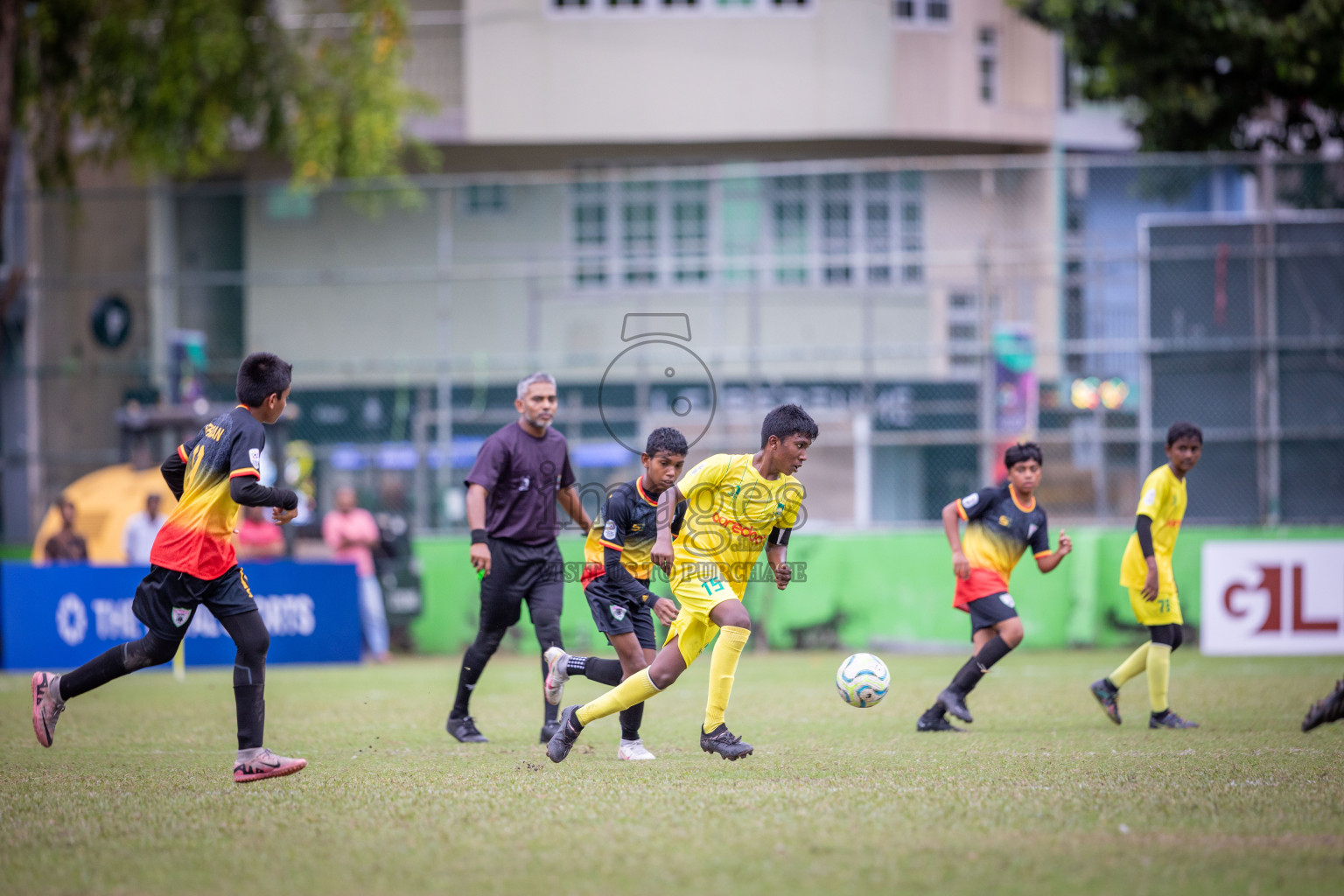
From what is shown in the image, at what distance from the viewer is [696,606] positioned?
7.02 meters

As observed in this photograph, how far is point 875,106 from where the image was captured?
71.9 ft

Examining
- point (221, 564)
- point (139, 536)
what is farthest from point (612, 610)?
point (139, 536)

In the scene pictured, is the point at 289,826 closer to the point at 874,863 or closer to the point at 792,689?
the point at 874,863

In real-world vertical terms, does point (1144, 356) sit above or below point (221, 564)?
above

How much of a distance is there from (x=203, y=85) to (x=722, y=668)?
16.1 metres

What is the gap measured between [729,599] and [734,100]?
16.8 m

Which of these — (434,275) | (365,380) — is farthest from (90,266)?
(434,275)

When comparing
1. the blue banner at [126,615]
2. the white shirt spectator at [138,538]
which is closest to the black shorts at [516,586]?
the blue banner at [126,615]

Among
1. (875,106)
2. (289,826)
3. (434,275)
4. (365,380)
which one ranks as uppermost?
(875,106)

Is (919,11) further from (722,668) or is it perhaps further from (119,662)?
(119,662)

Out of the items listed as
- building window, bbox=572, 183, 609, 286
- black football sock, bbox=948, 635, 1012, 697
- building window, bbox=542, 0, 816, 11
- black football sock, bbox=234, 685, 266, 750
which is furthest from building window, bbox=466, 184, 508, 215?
black football sock, bbox=234, 685, 266, 750

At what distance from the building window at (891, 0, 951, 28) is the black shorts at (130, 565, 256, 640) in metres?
17.8

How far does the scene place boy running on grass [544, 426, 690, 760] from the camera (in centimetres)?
735

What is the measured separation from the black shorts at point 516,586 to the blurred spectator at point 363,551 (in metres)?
7.84
